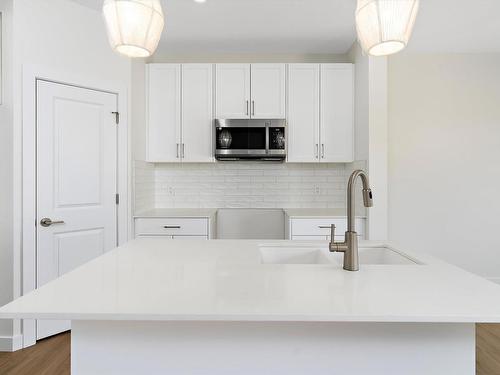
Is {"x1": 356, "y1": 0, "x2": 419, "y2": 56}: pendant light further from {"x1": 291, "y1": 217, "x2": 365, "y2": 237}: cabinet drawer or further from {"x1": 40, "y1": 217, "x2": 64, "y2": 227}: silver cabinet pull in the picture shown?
{"x1": 40, "y1": 217, "x2": 64, "y2": 227}: silver cabinet pull

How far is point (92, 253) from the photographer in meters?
2.64

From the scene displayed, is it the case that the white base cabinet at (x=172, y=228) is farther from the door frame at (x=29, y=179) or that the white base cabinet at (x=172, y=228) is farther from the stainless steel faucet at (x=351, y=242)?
the stainless steel faucet at (x=351, y=242)

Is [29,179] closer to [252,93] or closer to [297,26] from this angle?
[252,93]

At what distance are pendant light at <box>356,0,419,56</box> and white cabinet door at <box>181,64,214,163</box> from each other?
2232mm

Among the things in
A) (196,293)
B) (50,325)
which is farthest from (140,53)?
(50,325)

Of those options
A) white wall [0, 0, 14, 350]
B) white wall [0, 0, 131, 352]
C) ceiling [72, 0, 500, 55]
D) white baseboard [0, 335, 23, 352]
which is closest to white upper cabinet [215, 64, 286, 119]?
ceiling [72, 0, 500, 55]

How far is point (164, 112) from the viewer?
3232 millimetres

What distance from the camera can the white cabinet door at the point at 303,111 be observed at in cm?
322

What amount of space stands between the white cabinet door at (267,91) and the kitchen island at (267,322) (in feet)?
7.85

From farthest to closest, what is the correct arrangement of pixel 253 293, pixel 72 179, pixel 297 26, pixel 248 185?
pixel 248 185
pixel 297 26
pixel 72 179
pixel 253 293

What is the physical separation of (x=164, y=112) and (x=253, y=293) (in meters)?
2.70

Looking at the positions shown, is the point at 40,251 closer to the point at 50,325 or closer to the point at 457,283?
the point at 50,325

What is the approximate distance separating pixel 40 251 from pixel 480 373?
3.18 metres

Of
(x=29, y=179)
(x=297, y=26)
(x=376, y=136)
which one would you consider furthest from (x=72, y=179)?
(x=376, y=136)
